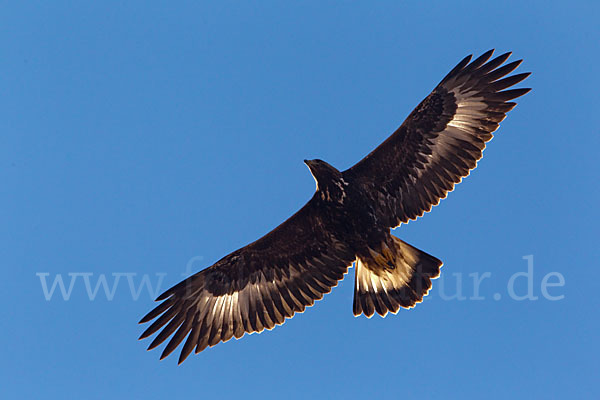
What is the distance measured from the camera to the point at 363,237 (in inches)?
471

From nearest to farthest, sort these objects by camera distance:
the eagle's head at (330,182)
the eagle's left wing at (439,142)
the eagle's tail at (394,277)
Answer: the eagle's head at (330,182), the eagle's left wing at (439,142), the eagle's tail at (394,277)

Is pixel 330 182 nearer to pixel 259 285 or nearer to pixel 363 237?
pixel 363 237

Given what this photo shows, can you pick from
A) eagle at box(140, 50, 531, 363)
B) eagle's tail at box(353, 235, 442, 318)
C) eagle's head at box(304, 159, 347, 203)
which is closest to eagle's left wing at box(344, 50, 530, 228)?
eagle at box(140, 50, 531, 363)

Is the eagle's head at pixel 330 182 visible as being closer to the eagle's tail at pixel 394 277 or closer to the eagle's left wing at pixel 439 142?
the eagle's left wing at pixel 439 142

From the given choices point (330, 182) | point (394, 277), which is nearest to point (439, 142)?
point (330, 182)

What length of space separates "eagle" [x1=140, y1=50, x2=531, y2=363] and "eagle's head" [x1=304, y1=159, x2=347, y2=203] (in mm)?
16

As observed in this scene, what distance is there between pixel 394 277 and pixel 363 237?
0.92 meters

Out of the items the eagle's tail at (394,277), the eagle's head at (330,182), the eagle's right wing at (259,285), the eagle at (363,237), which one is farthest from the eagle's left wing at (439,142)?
the eagle's right wing at (259,285)

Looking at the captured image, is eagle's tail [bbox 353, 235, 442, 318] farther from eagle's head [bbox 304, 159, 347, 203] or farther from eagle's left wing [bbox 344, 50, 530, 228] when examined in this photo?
eagle's head [bbox 304, 159, 347, 203]

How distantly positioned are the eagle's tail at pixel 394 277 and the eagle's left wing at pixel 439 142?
48cm

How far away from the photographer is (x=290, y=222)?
39.8 feet

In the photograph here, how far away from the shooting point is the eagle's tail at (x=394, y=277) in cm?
1216

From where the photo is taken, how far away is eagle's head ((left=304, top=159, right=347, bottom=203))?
11758 millimetres

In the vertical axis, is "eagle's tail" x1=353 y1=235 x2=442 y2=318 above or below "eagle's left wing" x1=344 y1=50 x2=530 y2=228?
below
